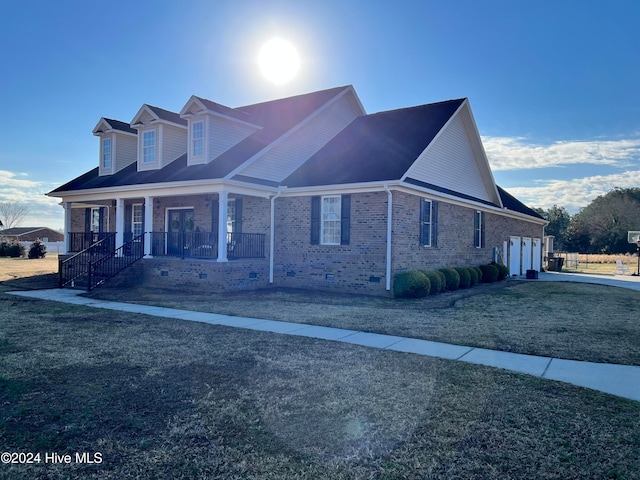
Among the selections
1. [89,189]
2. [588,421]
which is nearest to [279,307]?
[588,421]

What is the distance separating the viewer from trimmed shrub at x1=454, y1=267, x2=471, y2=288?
56.7ft

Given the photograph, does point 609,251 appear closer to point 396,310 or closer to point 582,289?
point 582,289

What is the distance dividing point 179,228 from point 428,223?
1000 centimetres

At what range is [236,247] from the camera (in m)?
16.4

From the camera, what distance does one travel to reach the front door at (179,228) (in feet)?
58.0

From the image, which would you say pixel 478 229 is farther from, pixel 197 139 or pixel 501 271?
pixel 197 139

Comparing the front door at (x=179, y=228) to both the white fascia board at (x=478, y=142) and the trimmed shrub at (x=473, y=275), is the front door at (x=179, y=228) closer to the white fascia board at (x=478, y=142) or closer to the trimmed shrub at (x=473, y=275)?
the trimmed shrub at (x=473, y=275)

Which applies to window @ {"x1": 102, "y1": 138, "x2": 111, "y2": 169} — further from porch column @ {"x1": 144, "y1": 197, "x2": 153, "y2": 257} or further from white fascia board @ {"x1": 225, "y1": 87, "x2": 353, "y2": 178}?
white fascia board @ {"x1": 225, "y1": 87, "x2": 353, "y2": 178}

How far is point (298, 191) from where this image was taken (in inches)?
623

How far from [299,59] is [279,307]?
28.1ft

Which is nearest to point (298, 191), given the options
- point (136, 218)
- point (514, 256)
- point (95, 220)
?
point (136, 218)

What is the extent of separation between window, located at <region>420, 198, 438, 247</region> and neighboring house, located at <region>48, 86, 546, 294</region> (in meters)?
0.06

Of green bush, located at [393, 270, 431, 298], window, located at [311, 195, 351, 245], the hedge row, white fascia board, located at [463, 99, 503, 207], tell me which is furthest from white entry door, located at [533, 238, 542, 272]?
window, located at [311, 195, 351, 245]

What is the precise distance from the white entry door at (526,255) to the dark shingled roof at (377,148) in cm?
1263
